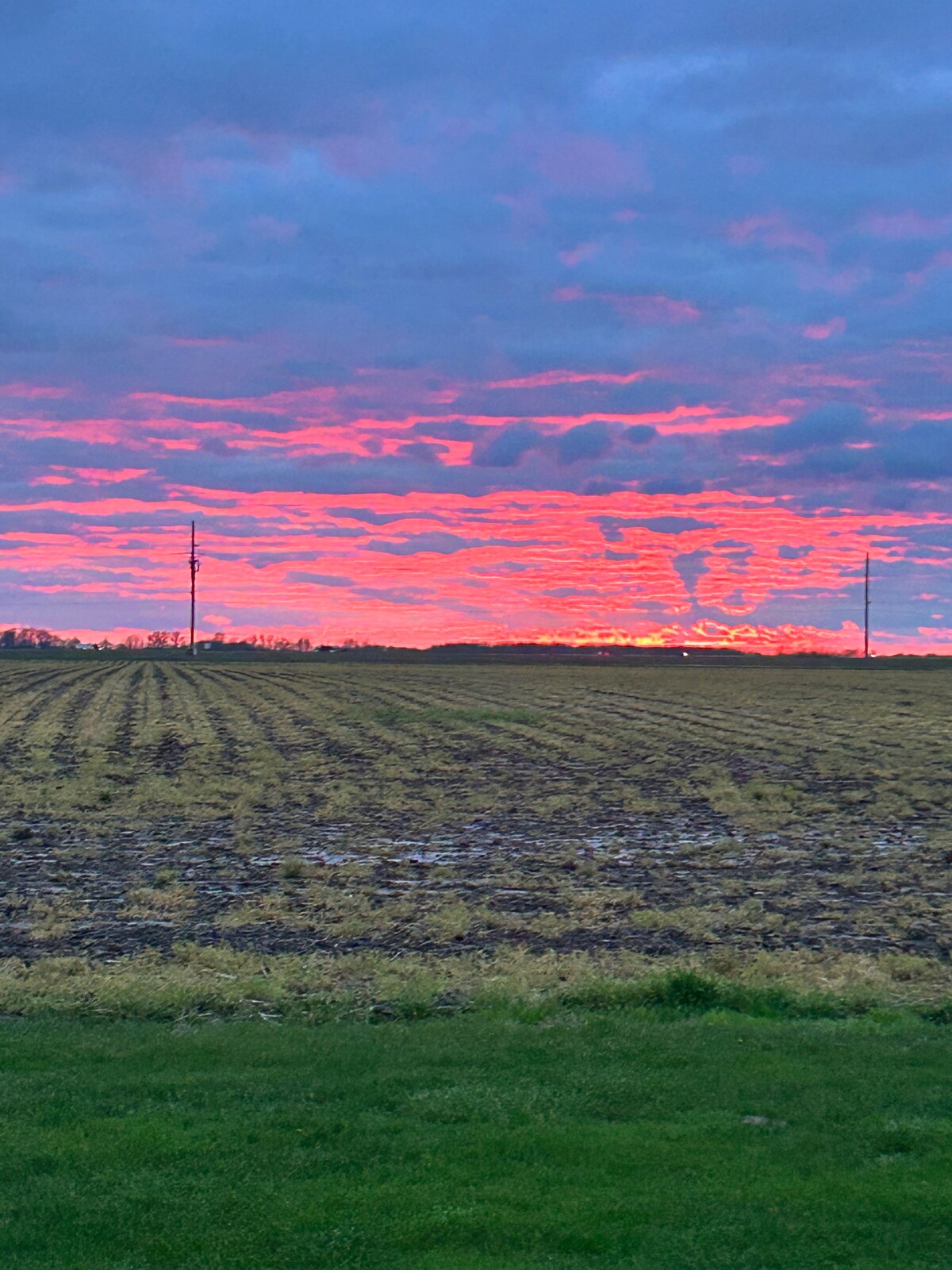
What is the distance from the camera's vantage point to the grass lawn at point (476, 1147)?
20.3 ft

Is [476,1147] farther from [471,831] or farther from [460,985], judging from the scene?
[471,831]

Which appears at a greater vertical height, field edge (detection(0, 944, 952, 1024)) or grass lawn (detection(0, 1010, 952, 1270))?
grass lawn (detection(0, 1010, 952, 1270))

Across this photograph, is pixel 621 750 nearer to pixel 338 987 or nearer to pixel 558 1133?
pixel 338 987

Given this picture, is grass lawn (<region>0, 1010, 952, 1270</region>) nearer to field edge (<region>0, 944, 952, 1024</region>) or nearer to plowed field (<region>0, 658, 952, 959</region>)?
field edge (<region>0, 944, 952, 1024</region>)

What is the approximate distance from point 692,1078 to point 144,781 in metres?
22.6

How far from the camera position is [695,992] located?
1127cm

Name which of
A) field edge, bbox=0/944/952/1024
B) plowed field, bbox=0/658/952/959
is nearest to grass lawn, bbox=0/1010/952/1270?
field edge, bbox=0/944/952/1024

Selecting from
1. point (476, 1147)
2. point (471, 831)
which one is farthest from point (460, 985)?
point (471, 831)

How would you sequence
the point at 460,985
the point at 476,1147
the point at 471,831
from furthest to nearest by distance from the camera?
the point at 471,831, the point at 460,985, the point at 476,1147

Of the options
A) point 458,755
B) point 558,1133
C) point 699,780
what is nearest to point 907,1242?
point 558,1133

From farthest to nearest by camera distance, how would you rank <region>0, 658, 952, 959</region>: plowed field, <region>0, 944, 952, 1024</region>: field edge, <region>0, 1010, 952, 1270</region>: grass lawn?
<region>0, 658, 952, 959</region>: plowed field → <region>0, 944, 952, 1024</region>: field edge → <region>0, 1010, 952, 1270</region>: grass lawn

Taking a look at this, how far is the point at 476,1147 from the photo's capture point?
734 cm

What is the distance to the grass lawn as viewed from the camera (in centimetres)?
619

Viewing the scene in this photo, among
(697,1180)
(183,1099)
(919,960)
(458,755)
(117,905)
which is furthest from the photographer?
(458,755)
